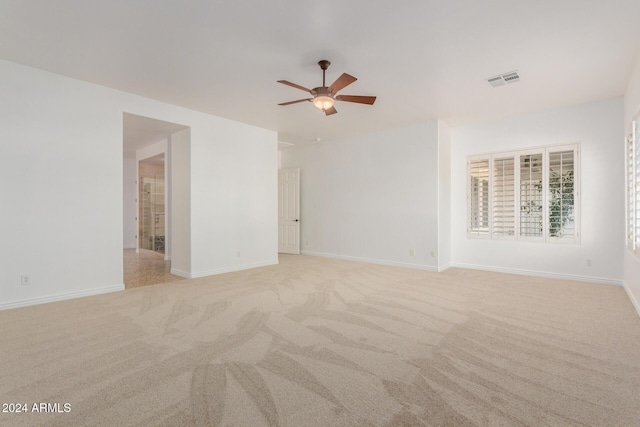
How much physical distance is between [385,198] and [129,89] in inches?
193

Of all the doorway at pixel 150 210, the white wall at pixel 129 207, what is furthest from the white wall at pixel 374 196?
the white wall at pixel 129 207

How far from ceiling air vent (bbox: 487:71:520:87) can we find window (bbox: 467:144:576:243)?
1.99 meters

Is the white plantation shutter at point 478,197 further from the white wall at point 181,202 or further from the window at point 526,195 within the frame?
the white wall at point 181,202

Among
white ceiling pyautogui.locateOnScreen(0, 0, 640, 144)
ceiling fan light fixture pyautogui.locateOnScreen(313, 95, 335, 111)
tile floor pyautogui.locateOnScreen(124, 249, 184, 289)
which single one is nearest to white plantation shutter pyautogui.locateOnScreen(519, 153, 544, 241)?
white ceiling pyautogui.locateOnScreen(0, 0, 640, 144)

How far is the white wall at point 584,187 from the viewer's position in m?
4.91

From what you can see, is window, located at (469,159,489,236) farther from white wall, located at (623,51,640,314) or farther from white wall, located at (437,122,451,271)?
white wall, located at (623,51,640,314)

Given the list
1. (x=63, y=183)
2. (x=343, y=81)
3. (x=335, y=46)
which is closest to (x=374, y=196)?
(x=343, y=81)

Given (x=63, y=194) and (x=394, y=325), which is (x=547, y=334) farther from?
(x=63, y=194)

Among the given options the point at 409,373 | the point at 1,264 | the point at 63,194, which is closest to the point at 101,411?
the point at 409,373

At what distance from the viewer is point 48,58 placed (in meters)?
3.59

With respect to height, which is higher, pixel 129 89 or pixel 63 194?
pixel 129 89

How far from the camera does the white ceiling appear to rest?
2.73 metres

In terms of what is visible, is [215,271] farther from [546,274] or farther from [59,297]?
[546,274]

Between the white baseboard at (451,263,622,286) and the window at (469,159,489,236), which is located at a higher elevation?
the window at (469,159,489,236)
